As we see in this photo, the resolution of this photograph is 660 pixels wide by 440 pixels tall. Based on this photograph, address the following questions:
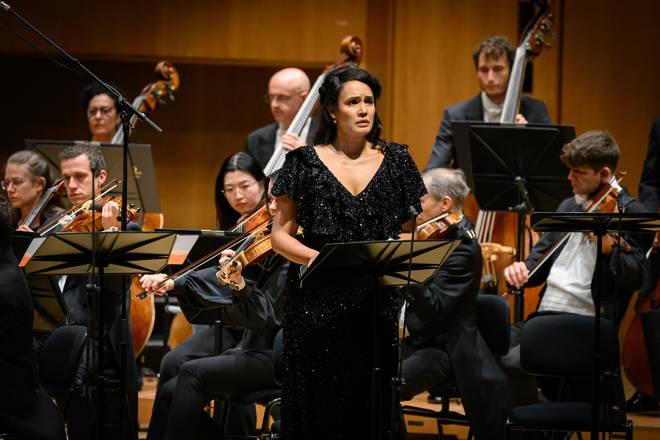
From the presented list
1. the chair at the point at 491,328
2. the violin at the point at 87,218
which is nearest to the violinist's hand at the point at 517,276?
the chair at the point at 491,328

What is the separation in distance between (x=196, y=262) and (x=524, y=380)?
1316 mm

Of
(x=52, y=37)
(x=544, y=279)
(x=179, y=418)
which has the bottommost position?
(x=179, y=418)

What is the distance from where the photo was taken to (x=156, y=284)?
360 cm

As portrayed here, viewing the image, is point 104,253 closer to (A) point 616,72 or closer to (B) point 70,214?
(B) point 70,214

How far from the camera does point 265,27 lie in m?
6.34

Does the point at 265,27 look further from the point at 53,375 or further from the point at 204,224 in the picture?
the point at 53,375

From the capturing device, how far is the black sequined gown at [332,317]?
291 centimetres

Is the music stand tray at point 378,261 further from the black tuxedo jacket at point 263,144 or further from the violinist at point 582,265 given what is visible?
the black tuxedo jacket at point 263,144

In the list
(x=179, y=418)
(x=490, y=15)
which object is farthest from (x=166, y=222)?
(x=179, y=418)

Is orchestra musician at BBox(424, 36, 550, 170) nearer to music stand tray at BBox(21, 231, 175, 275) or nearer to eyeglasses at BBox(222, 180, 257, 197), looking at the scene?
eyeglasses at BBox(222, 180, 257, 197)

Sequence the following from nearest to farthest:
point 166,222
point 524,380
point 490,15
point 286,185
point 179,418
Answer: point 286,185, point 179,418, point 524,380, point 490,15, point 166,222

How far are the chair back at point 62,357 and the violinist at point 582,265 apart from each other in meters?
1.54

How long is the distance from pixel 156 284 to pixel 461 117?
2060 millimetres

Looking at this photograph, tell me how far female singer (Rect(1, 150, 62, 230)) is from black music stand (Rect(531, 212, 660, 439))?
2264mm
